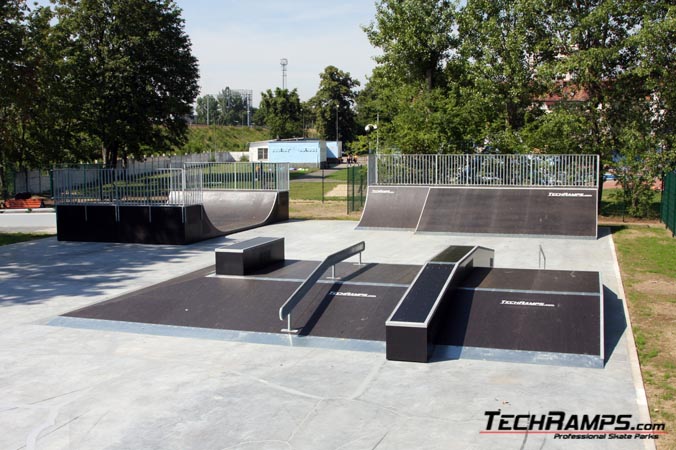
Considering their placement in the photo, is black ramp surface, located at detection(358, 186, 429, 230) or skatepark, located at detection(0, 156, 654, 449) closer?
skatepark, located at detection(0, 156, 654, 449)

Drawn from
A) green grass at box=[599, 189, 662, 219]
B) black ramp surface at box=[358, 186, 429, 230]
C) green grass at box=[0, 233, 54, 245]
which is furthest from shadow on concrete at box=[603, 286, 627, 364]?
green grass at box=[0, 233, 54, 245]

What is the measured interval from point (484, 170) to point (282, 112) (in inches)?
2839

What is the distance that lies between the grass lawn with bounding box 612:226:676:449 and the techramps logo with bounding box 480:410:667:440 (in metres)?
0.22

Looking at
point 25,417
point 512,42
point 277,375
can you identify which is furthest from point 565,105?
point 25,417

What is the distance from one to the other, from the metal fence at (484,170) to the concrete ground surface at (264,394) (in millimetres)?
14644

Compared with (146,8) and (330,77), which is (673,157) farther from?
(330,77)

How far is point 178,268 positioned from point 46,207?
21569mm

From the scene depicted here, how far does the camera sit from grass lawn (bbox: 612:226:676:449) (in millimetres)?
7033

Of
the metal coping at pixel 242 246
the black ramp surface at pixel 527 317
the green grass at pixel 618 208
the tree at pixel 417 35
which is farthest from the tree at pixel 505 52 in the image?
the black ramp surface at pixel 527 317

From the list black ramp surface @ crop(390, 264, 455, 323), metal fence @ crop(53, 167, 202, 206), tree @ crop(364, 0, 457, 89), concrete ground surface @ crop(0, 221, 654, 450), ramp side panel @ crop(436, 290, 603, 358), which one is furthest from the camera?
tree @ crop(364, 0, 457, 89)

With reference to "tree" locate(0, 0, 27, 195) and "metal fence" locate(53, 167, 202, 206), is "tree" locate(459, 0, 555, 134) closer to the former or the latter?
"metal fence" locate(53, 167, 202, 206)

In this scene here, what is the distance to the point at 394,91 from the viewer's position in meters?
32.1

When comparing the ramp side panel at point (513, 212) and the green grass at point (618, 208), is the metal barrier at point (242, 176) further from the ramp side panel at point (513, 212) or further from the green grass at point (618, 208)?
the green grass at point (618, 208)

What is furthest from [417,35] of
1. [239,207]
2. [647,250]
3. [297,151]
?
[297,151]
